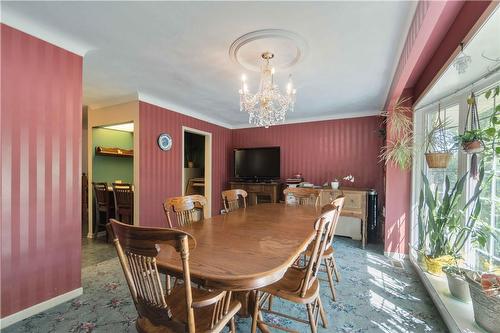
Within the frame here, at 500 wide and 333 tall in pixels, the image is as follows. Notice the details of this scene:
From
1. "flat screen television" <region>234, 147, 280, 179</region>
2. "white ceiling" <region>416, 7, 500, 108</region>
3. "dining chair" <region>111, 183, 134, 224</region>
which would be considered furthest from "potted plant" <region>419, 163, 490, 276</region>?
"dining chair" <region>111, 183, 134, 224</region>

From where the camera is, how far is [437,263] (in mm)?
2205

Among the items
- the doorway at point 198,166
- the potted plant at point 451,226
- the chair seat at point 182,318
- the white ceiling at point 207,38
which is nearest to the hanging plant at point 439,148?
the potted plant at point 451,226

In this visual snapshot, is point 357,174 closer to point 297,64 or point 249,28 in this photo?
point 297,64

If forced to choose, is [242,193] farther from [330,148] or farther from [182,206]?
[330,148]

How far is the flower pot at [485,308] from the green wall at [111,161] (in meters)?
5.49

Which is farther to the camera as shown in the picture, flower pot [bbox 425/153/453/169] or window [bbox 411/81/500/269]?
flower pot [bbox 425/153/453/169]

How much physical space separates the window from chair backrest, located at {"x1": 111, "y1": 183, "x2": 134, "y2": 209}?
419cm

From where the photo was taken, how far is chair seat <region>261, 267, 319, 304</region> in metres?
1.33

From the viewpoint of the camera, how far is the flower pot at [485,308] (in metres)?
1.42

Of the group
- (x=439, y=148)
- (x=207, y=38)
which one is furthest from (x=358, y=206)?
(x=207, y=38)

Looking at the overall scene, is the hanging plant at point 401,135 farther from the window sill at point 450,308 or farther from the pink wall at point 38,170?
the pink wall at point 38,170

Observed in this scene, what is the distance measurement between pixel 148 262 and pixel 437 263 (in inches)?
105

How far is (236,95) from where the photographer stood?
11.3 feet

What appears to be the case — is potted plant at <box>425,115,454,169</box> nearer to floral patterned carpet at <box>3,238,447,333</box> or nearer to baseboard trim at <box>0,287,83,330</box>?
floral patterned carpet at <box>3,238,447,333</box>
